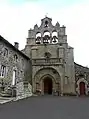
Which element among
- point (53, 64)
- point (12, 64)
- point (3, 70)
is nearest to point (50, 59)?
point (53, 64)

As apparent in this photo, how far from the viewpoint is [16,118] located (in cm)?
582

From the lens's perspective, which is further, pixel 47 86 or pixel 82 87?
pixel 47 86

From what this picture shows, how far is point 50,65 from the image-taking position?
80.6 ft

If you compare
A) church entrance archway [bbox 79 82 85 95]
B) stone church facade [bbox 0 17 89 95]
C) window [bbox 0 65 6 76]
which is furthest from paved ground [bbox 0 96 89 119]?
church entrance archway [bbox 79 82 85 95]

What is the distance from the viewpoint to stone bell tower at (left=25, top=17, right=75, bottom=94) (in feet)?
79.7

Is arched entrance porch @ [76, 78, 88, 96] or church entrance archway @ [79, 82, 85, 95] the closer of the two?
arched entrance porch @ [76, 78, 88, 96]

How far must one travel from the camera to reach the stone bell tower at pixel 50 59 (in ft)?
79.7

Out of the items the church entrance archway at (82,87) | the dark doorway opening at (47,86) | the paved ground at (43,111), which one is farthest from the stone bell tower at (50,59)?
the paved ground at (43,111)

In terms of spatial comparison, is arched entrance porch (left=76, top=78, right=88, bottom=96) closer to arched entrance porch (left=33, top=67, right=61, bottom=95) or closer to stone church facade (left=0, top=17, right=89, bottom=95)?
stone church facade (left=0, top=17, right=89, bottom=95)

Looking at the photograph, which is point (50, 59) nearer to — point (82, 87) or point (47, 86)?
point (47, 86)

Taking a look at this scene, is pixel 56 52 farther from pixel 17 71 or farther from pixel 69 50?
pixel 17 71

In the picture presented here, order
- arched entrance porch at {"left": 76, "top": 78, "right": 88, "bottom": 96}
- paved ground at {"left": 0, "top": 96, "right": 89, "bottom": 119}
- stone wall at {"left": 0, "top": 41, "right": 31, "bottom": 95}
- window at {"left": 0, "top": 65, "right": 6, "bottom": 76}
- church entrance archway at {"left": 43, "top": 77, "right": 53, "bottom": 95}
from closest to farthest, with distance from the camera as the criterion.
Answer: paved ground at {"left": 0, "top": 96, "right": 89, "bottom": 119}
window at {"left": 0, "top": 65, "right": 6, "bottom": 76}
stone wall at {"left": 0, "top": 41, "right": 31, "bottom": 95}
arched entrance porch at {"left": 76, "top": 78, "right": 88, "bottom": 96}
church entrance archway at {"left": 43, "top": 77, "right": 53, "bottom": 95}

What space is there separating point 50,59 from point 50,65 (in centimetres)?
105

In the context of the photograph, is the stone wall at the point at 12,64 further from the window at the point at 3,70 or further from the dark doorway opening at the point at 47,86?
the dark doorway opening at the point at 47,86
